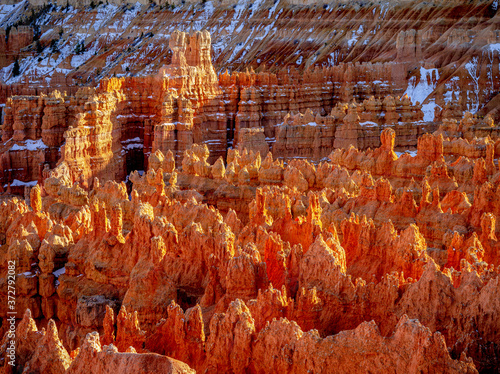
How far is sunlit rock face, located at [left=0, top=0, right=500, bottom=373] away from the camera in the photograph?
11.7 meters

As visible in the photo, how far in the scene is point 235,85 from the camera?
4819 centimetres

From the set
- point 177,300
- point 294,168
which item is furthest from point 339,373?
point 294,168

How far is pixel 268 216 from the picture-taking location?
21.1 m

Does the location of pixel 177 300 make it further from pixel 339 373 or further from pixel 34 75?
pixel 34 75

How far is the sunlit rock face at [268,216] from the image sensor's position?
11.7m

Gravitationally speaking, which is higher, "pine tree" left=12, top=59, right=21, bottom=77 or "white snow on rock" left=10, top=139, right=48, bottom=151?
"pine tree" left=12, top=59, right=21, bottom=77

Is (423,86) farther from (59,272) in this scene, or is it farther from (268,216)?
(59,272)

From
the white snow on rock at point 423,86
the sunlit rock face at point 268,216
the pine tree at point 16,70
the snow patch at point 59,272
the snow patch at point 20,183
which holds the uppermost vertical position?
the pine tree at point 16,70

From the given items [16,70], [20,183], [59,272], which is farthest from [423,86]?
[16,70]

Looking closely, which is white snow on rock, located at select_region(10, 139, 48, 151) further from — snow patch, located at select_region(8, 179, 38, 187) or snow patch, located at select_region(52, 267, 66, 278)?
snow patch, located at select_region(52, 267, 66, 278)

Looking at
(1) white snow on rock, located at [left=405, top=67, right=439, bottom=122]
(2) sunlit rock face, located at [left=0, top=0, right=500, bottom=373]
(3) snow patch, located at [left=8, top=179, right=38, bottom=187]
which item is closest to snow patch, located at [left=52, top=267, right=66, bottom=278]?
(2) sunlit rock face, located at [left=0, top=0, right=500, bottom=373]

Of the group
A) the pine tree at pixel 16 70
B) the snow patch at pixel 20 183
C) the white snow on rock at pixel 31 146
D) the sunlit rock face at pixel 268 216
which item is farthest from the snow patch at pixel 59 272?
the pine tree at pixel 16 70

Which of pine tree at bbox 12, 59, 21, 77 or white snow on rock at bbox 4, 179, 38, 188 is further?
pine tree at bbox 12, 59, 21, 77

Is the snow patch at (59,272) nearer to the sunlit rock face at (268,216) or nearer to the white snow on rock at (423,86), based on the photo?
the sunlit rock face at (268,216)
